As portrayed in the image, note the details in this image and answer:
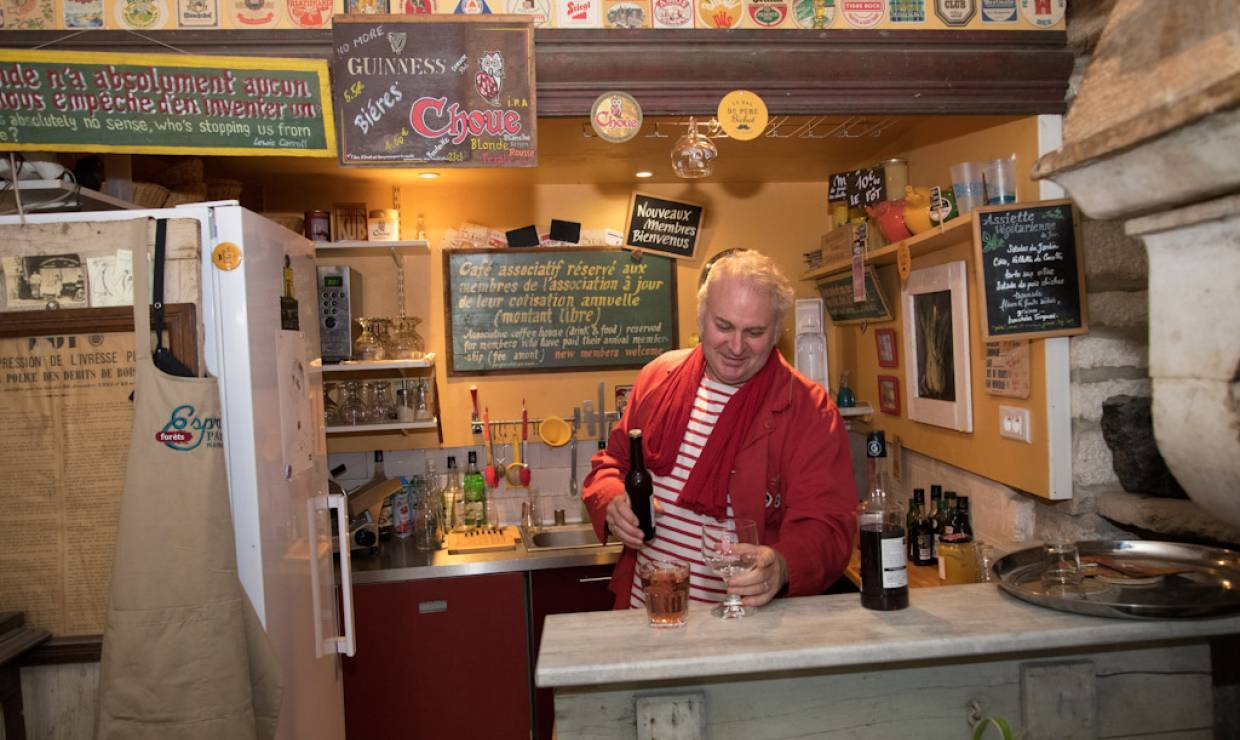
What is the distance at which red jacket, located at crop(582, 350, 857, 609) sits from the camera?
7.22 feet

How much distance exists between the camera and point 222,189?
3.46 metres

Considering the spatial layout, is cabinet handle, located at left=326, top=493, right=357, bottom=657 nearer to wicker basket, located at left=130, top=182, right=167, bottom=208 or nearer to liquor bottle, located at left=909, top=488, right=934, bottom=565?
wicker basket, located at left=130, top=182, right=167, bottom=208

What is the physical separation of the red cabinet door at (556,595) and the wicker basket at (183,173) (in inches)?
81.1

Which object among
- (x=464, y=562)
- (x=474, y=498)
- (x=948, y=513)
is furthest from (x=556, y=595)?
(x=948, y=513)

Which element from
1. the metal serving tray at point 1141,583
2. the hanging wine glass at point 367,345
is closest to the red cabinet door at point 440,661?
the hanging wine glass at point 367,345

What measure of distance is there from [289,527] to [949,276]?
2405 mm

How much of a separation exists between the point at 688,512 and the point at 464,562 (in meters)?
1.49

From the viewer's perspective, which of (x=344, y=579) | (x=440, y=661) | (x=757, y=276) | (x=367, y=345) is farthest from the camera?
(x=367, y=345)

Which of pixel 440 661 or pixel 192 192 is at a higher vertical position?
pixel 192 192

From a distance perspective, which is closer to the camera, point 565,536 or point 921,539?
point 921,539

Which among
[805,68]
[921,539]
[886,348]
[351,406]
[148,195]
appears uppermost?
[805,68]

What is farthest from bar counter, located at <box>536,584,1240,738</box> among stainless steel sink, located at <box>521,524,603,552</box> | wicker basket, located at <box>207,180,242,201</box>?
wicker basket, located at <box>207,180,242,201</box>

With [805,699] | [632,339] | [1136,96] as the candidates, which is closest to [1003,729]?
[805,699]

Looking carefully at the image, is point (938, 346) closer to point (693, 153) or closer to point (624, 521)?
point (693, 153)
